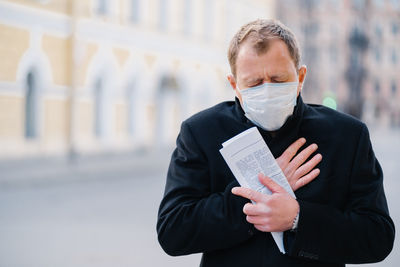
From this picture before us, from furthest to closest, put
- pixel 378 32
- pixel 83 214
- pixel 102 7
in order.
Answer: pixel 378 32 < pixel 102 7 < pixel 83 214

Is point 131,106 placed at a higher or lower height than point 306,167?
lower

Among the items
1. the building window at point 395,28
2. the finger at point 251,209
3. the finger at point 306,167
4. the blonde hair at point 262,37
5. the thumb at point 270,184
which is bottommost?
the finger at point 251,209

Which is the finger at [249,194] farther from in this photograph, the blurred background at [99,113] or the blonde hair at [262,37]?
the blurred background at [99,113]

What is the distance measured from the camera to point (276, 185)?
1.78 meters

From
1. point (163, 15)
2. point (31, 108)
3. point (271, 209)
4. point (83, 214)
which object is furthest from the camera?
point (163, 15)

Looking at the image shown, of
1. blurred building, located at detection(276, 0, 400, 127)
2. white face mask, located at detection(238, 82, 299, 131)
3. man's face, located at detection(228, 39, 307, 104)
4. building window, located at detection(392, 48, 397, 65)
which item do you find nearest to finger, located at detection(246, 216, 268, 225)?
white face mask, located at detection(238, 82, 299, 131)

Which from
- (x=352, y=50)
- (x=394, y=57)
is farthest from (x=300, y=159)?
(x=394, y=57)

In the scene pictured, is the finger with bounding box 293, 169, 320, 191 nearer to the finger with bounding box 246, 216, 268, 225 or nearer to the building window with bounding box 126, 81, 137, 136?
the finger with bounding box 246, 216, 268, 225

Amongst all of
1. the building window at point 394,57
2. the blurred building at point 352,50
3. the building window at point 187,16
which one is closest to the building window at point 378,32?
the blurred building at point 352,50

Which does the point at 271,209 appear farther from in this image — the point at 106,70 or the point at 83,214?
the point at 106,70

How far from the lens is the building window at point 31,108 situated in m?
17.9

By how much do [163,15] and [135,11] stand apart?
184cm

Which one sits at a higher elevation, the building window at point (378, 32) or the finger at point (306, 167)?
the building window at point (378, 32)

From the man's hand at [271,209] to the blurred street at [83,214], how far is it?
4815 mm
